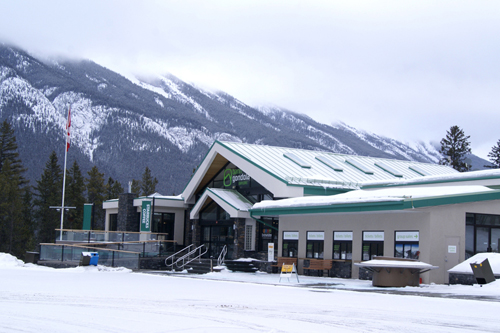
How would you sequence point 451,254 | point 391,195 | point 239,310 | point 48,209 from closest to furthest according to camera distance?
1. point 239,310
2. point 451,254
3. point 391,195
4. point 48,209

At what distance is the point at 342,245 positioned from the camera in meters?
25.4

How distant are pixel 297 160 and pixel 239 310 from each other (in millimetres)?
22251

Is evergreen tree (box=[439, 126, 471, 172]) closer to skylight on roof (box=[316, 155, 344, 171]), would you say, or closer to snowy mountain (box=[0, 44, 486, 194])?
skylight on roof (box=[316, 155, 344, 171])


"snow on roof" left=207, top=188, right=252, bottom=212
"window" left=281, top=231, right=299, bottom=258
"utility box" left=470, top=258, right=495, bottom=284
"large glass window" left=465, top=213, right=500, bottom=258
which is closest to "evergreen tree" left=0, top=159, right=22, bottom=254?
"snow on roof" left=207, top=188, right=252, bottom=212

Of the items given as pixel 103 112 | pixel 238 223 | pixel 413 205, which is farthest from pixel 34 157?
pixel 413 205

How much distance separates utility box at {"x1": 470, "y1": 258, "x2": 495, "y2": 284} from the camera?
18.4 meters

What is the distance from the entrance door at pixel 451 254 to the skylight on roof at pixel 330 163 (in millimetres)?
12821

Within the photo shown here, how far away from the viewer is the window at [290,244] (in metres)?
27.8

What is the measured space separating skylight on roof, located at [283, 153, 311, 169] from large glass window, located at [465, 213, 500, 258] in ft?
39.5

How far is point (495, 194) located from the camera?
21953mm

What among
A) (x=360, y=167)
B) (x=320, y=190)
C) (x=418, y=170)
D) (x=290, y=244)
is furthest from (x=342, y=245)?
(x=418, y=170)

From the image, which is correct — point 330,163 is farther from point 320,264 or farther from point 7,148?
point 7,148

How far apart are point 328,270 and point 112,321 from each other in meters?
17.1

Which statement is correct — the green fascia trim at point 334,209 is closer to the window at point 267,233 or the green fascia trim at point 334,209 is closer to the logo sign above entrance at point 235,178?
the window at point 267,233
